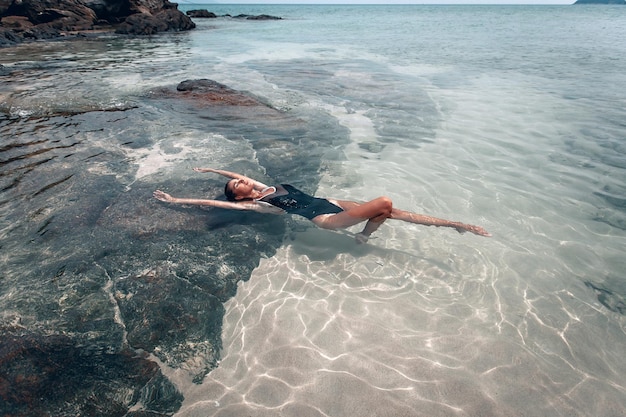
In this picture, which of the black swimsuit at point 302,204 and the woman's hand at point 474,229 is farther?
the black swimsuit at point 302,204

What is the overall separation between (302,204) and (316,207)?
24 centimetres

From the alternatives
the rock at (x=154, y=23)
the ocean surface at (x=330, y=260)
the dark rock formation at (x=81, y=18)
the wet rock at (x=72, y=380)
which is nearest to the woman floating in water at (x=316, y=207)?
the ocean surface at (x=330, y=260)

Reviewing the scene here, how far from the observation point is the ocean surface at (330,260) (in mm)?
3471

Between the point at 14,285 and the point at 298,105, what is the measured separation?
955 centimetres

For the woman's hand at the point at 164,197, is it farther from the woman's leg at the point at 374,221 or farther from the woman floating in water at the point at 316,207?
the woman's leg at the point at 374,221

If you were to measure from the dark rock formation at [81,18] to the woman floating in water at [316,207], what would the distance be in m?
31.6

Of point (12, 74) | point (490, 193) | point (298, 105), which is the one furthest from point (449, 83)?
point (12, 74)

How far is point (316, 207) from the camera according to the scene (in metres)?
5.52

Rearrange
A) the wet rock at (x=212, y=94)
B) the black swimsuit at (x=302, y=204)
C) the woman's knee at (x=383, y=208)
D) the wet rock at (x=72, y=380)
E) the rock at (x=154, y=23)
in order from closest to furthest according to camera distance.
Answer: the wet rock at (x=72, y=380) → the woman's knee at (x=383, y=208) → the black swimsuit at (x=302, y=204) → the wet rock at (x=212, y=94) → the rock at (x=154, y=23)

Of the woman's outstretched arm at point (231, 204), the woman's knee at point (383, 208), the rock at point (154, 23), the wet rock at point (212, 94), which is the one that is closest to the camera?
the woman's knee at point (383, 208)

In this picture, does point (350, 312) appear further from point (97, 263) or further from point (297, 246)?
point (97, 263)

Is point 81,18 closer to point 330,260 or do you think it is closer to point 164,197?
point 164,197

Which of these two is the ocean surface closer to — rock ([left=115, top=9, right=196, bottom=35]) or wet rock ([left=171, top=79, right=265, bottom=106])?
wet rock ([left=171, top=79, right=265, bottom=106])

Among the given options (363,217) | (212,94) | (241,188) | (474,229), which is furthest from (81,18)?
(474,229)
